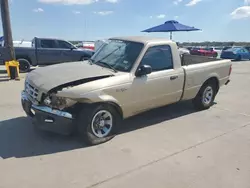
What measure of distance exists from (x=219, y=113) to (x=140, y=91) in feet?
8.23

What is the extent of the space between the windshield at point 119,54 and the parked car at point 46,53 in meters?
8.29

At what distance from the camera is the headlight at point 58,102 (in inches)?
154

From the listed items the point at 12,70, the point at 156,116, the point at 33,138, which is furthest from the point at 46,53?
the point at 33,138

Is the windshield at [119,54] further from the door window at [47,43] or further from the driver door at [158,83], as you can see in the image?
the door window at [47,43]

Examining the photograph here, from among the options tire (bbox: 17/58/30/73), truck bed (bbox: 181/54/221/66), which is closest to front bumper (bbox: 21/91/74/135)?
truck bed (bbox: 181/54/221/66)

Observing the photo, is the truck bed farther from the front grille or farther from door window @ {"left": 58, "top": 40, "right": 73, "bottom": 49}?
door window @ {"left": 58, "top": 40, "right": 73, "bottom": 49}

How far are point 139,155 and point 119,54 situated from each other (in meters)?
2.02

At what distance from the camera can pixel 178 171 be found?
11.4 feet

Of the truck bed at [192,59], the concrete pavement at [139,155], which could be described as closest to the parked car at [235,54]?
the truck bed at [192,59]

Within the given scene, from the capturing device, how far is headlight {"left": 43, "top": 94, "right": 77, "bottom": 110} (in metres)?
3.92

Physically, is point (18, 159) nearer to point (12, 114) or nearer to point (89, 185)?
point (89, 185)

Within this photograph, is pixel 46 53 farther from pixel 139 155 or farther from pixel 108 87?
pixel 139 155

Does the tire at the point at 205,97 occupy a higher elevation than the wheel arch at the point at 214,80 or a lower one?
lower

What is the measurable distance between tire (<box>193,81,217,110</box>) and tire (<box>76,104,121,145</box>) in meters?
2.50
